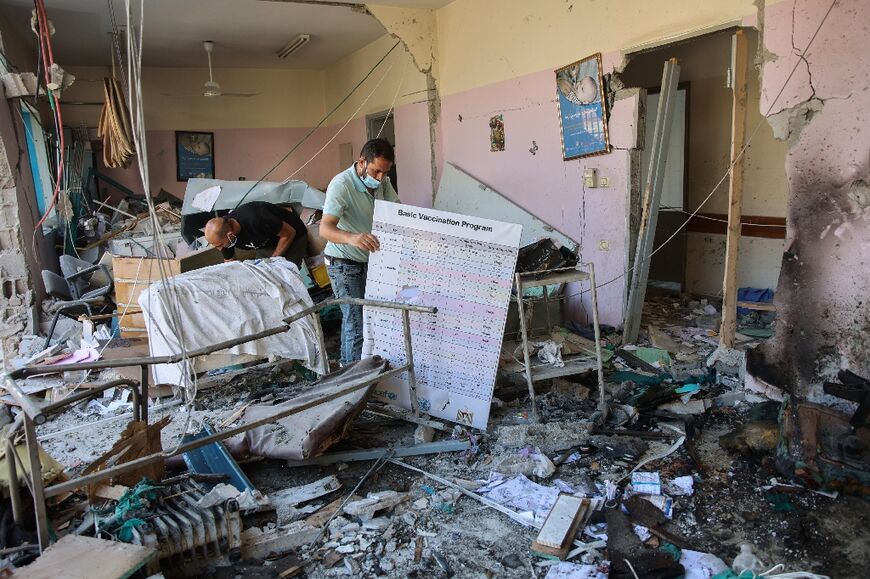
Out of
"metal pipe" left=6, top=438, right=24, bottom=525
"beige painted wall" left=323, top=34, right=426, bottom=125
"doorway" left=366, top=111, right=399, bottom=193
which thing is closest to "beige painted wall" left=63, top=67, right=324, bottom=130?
"beige painted wall" left=323, top=34, right=426, bottom=125

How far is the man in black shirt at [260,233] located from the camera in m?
5.45

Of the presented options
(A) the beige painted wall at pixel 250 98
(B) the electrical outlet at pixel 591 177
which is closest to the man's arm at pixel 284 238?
(B) the electrical outlet at pixel 591 177

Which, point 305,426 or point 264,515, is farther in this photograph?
point 305,426

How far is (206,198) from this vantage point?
271 inches

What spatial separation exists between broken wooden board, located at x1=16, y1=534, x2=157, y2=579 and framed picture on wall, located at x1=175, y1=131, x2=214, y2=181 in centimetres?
1006

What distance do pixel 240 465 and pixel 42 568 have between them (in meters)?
1.27

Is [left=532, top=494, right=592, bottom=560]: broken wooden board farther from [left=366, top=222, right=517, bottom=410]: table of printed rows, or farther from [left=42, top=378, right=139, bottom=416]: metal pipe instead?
[left=42, top=378, right=139, bottom=416]: metal pipe

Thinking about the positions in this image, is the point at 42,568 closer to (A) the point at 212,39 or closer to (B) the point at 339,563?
(B) the point at 339,563

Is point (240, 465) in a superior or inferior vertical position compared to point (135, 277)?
inferior

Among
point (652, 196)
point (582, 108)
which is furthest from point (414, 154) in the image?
point (652, 196)

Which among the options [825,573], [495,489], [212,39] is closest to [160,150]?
[212,39]

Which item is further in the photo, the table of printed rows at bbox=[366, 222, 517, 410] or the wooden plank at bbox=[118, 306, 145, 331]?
the wooden plank at bbox=[118, 306, 145, 331]

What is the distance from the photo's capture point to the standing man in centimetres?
402

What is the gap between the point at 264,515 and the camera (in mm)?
3008
